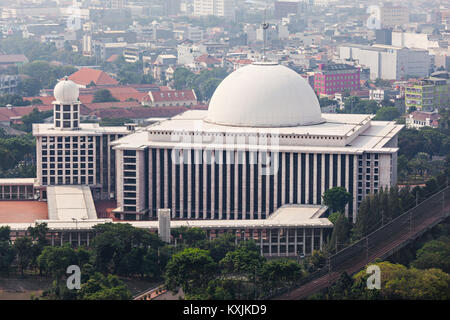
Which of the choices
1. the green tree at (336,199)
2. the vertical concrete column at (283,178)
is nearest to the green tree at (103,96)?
the vertical concrete column at (283,178)

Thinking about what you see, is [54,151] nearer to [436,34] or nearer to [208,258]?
[208,258]

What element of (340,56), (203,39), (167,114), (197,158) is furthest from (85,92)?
(203,39)

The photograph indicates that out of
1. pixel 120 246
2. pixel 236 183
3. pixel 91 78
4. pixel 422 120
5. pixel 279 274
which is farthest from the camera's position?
pixel 91 78

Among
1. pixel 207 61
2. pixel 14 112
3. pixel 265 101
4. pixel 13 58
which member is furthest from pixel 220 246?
pixel 13 58

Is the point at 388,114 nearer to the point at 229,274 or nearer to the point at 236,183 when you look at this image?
the point at 236,183

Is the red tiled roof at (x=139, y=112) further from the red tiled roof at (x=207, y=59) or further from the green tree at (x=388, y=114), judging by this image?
the red tiled roof at (x=207, y=59)

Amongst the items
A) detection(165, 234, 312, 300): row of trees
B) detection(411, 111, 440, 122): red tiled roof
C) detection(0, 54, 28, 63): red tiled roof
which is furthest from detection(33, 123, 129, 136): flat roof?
detection(0, 54, 28, 63): red tiled roof
